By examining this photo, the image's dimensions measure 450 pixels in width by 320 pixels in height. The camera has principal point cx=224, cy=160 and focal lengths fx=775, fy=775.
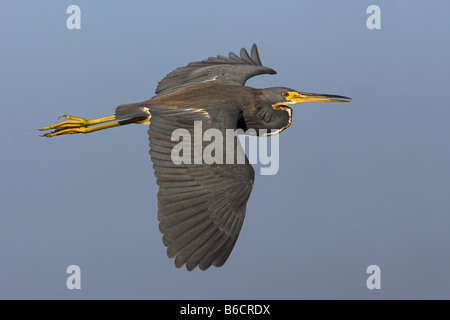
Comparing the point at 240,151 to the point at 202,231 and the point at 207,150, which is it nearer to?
the point at 207,150

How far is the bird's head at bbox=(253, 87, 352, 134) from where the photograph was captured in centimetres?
1023

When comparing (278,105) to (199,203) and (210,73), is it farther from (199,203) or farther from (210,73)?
(199,203)

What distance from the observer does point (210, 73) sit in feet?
37.8

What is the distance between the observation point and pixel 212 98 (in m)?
9.73

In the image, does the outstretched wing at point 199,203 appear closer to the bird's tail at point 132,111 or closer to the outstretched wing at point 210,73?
the bird's tail at point 132,111

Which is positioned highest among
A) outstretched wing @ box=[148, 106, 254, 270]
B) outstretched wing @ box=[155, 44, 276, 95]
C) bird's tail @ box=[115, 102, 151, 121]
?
outstretched wing @ box=[155, 44, 276, 95]

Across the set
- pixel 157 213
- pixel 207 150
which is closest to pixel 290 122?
pixel 207 150

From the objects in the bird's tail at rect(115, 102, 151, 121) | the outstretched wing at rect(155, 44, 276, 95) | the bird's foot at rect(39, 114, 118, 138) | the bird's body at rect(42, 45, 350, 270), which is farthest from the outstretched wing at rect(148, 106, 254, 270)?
the outstretched wing at rect(155, 44, 276, 95)

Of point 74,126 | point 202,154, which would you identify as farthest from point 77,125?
point 202,154

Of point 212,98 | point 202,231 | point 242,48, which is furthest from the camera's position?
point 242,48

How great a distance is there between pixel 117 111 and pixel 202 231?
2259 mm

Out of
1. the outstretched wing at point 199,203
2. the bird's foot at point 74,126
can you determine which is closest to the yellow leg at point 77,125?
the bird's foot at point 74,126

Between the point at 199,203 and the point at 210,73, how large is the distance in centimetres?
337

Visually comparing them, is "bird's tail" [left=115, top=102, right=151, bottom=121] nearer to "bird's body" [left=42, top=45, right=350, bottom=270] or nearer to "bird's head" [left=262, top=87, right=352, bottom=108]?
"bird's body" [left=42, top=45, right=350, bottom=270]
